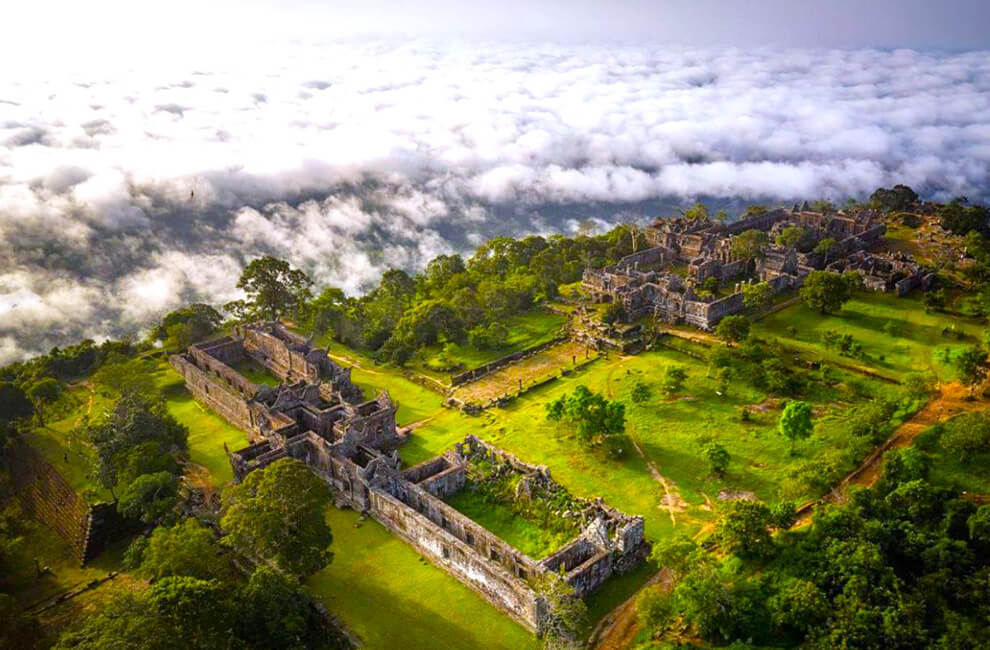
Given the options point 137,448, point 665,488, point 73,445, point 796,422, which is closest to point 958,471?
point 796,422

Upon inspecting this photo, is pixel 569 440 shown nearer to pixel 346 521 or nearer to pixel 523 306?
pixel 346 521

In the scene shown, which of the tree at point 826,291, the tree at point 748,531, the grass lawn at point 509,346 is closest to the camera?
the tree at point 748,531

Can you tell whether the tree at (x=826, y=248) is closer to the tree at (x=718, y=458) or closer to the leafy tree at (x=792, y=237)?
the leafy tree at (x=792, y=237)

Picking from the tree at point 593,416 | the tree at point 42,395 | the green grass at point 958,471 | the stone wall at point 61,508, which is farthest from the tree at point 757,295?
the tree at point 42,395

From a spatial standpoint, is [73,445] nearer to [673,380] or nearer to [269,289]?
[269,289]

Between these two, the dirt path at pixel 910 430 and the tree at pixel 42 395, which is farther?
the tree at pixel 42 395
